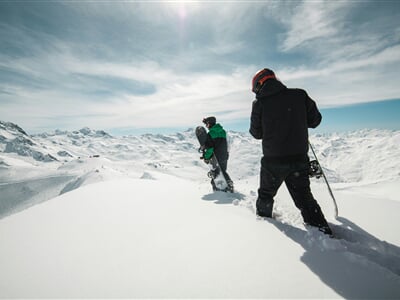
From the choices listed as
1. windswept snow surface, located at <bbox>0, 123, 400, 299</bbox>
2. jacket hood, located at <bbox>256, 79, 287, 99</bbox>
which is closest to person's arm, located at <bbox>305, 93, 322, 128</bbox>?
jacket hood, located at <bbox>256, 79, 287, 99</bbox>

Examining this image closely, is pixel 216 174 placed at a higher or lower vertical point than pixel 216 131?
lower

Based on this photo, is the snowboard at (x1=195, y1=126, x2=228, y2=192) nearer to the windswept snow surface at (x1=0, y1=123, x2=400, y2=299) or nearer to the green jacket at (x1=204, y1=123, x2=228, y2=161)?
the green jacket at (x1=204, y1=123, x2=228, y2=161)

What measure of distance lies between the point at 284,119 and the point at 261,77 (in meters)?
0.90

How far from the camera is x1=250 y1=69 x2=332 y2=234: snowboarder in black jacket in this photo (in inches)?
143

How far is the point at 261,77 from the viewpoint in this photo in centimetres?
388

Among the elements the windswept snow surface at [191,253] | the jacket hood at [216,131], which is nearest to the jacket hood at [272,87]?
the windswept snow surface at [191,253]

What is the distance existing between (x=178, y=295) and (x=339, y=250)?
207cm

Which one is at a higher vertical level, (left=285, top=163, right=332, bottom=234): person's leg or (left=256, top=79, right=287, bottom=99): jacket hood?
(left=256, top=79, right=287, bottom=99): jacket hood

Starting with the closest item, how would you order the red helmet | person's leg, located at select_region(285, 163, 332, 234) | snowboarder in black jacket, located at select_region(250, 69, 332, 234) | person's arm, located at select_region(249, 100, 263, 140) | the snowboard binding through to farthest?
person's leg, located at select_region(285, 163, 332, 234), snowboarder in black jacket, located at select_region(250, 69, 332, 234), the snowboard binding, the red helmet, person's arm, located at select_region(249, 100, 263, 140)

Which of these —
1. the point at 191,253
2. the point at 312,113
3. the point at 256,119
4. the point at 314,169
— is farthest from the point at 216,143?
the point at 191,253

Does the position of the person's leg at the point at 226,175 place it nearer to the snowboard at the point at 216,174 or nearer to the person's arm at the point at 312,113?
the snowboard at the point at 216,174

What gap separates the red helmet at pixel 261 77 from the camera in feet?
12.6

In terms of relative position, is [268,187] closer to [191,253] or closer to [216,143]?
[191,253]

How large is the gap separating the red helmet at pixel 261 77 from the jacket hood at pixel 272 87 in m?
0.08
